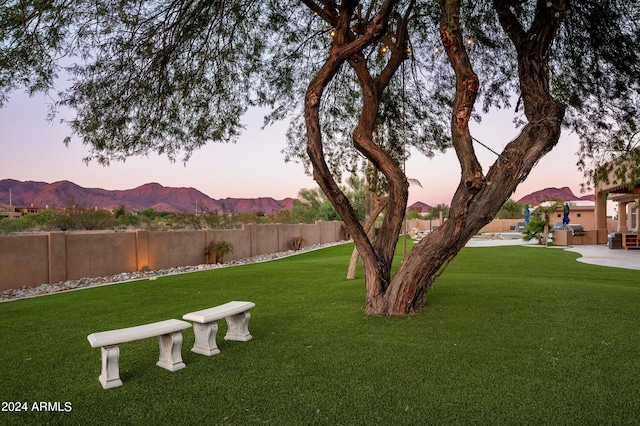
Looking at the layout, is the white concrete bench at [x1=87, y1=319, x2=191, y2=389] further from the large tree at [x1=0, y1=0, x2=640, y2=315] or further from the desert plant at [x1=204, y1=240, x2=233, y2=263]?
the desert plant at [x1=204, y1=240, x2=233, y2=263]

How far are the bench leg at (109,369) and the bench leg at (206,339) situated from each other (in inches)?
40.8

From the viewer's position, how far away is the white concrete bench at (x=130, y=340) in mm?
4012

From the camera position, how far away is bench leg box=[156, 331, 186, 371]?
14.6 ft

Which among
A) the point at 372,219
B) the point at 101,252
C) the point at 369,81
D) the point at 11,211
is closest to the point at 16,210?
the point at 11,211

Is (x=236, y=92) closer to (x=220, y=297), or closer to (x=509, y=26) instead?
(x=220, y=297)

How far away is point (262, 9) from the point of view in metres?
9.82

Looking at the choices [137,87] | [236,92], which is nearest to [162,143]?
[137,87]

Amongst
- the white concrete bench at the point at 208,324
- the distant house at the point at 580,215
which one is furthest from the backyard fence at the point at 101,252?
the distant house at the point at 580,215

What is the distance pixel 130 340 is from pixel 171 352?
0.51 metres

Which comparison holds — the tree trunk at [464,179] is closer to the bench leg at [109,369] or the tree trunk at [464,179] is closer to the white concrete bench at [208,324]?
the white concrete bench at [208,324]

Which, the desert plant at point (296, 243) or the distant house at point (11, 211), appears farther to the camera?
the distant house at point (11, 211)

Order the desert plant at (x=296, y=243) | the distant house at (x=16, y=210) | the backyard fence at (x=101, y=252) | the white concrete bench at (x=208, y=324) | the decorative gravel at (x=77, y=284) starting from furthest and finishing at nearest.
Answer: the distant house at (x=16, y=210) < the desert plant at (x=296, y=243) < the backyard fence at (x=101, y=252) < the decorative gravel at (x=77, y=284) < the white concrete bench at (x=208, y=324)

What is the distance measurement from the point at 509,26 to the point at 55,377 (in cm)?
785

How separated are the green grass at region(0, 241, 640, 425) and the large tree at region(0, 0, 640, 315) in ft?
4.14
